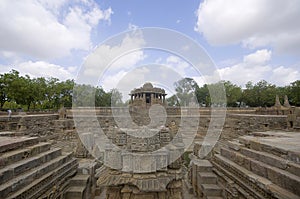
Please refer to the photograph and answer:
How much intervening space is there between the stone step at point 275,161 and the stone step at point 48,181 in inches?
146

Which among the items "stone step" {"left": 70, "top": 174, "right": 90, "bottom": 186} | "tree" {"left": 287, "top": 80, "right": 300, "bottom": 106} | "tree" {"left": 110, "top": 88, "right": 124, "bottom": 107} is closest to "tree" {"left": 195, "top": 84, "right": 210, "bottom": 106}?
"tree" {"left": 287, "top": 80, "right": 300, "bottom": 106}

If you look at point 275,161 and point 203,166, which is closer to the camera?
point 275,161

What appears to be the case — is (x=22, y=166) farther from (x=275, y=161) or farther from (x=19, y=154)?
(x=275, y=161)

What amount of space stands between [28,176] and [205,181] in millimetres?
3523

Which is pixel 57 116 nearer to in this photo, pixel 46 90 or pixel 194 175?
pixel 194 175

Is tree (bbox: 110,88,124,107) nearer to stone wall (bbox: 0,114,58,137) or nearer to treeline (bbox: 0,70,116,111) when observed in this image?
treeline (bbox: 0,70,116,111)

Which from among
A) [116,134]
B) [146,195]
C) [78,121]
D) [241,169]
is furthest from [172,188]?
[78,121]

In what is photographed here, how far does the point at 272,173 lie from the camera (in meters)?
2.45

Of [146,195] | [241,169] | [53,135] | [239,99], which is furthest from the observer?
[239,99]

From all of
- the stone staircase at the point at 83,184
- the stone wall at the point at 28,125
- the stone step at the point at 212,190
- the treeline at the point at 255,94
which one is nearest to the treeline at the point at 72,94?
the treeline at the point at 255,94

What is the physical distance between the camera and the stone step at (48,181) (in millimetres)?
2371

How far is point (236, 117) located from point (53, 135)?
12.2 m

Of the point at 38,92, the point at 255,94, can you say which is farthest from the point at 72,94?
the point at 255,94

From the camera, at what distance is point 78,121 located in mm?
12273
